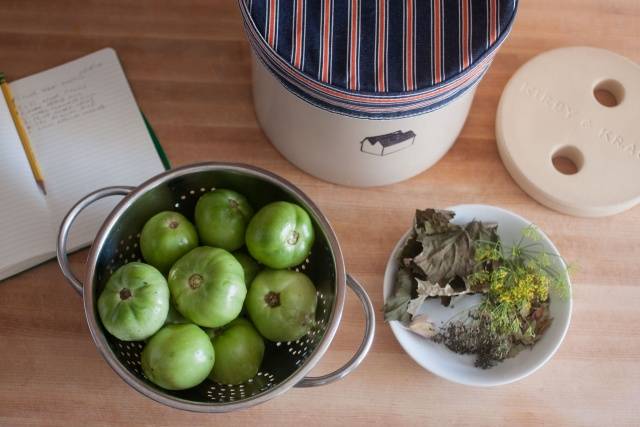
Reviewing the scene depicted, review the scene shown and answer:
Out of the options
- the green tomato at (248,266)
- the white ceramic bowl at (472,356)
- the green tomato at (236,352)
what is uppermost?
the green tomato at (248,266)

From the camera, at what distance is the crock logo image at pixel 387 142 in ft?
2.22

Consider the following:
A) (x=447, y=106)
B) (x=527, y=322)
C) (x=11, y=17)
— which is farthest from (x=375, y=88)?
(x=11, y=17)

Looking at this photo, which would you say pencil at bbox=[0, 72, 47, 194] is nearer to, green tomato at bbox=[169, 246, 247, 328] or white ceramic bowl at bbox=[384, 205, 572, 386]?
green tomato at bbox=[169, 246, 247, 328]

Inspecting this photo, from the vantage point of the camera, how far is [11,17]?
33.8 inches

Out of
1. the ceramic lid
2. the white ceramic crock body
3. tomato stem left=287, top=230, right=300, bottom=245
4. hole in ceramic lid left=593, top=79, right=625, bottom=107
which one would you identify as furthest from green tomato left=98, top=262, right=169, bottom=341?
hole in ceramic lid left=593, top=79, right=625, bottom=107

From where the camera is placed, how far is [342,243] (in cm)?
78

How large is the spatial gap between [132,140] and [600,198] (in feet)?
1.82

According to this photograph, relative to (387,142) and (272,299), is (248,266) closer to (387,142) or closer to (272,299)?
(272,299)

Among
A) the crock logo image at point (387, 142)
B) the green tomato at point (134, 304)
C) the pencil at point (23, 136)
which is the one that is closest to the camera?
the green tomato at point (134, 304)

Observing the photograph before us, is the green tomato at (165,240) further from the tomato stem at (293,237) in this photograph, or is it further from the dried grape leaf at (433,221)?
the dried grape leaf at (433,221)

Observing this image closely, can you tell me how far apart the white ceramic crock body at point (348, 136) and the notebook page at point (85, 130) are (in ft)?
0.51

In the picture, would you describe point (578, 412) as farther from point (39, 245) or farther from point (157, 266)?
point (39, 245)

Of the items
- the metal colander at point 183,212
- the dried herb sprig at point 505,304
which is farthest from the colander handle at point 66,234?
the dried herb sprig at point 505,304

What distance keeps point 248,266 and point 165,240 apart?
0.09 meters
